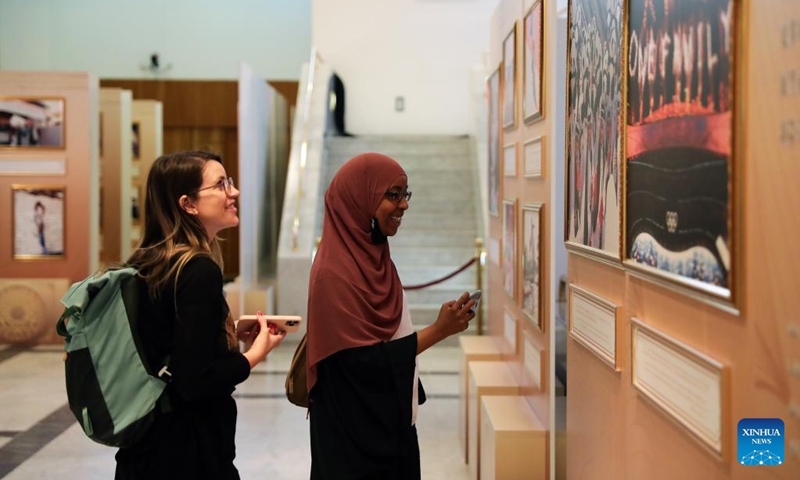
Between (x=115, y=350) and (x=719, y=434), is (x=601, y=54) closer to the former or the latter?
(x=719, y=434)

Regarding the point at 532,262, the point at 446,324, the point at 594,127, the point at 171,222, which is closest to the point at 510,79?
the point at 532,262

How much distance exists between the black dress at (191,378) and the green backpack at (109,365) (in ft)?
0.17

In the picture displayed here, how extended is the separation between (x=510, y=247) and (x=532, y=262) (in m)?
0.77

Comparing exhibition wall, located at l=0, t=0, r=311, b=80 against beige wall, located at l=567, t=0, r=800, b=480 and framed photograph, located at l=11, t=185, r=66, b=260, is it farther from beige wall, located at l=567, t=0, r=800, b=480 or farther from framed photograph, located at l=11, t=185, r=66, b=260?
beige wall, located at l=567, t=0, r=800, b=480

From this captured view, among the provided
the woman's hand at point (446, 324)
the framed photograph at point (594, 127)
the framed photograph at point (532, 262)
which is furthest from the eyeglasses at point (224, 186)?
the framed photograph at point (532, 262)

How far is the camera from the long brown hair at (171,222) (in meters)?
2.65

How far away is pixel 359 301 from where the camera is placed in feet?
9.50

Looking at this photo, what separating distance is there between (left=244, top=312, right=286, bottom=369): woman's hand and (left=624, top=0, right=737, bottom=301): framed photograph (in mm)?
1292

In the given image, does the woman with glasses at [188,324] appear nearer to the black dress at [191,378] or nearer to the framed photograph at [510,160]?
the black dress at [191,378]

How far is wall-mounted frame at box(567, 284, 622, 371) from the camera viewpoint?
2.94 metres

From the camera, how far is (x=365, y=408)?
9.61 feet

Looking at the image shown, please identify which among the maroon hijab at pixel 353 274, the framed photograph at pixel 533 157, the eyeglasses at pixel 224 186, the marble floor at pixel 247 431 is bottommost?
the marble floor at pixel 247 431

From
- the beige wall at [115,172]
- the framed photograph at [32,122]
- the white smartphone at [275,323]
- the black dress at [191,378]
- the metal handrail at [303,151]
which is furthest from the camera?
the beige wall at [115,172]

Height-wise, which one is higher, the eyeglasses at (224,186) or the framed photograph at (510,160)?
the framed photograph at (510,160)
